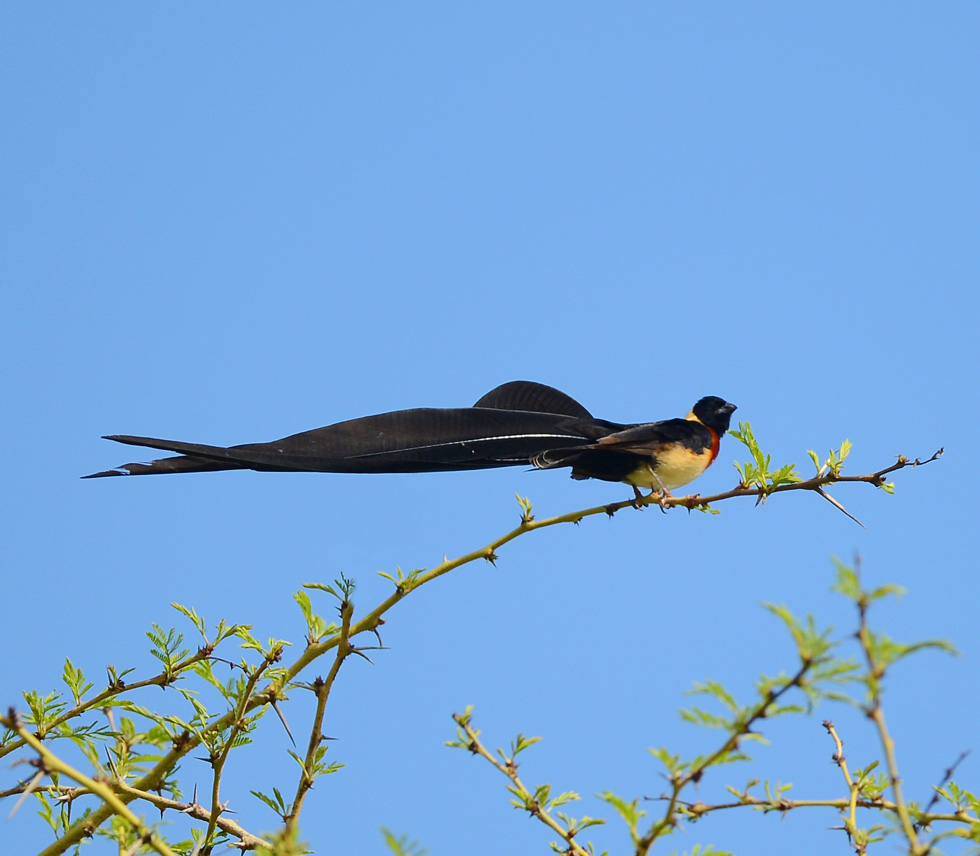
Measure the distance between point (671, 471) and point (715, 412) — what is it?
2.22 ft

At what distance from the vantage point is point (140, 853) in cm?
235

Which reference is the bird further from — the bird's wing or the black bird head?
the black bird head

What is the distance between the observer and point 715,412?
197 inches

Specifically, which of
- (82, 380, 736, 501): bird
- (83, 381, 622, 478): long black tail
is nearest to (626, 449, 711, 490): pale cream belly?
(82, 380, 736, 501): bird

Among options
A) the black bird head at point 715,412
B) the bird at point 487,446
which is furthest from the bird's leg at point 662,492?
the black bird head at point 715,412

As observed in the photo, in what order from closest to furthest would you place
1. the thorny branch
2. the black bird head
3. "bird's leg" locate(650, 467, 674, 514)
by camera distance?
the thorny branch
"bird's leg" locate(650, 467, 674, 514)
the black bird head

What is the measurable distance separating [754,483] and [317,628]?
4.57 ft

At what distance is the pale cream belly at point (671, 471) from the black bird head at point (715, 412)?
1.50 ft

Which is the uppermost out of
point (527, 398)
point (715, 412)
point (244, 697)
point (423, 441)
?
point (715, 412)

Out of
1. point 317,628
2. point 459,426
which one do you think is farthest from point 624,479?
point 317,628

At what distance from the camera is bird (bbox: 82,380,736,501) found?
329 centimetres

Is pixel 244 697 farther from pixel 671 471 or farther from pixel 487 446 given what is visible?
pixel 671 471

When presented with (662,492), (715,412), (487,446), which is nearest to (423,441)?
(487,446)

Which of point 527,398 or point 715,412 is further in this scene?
point 715,412
